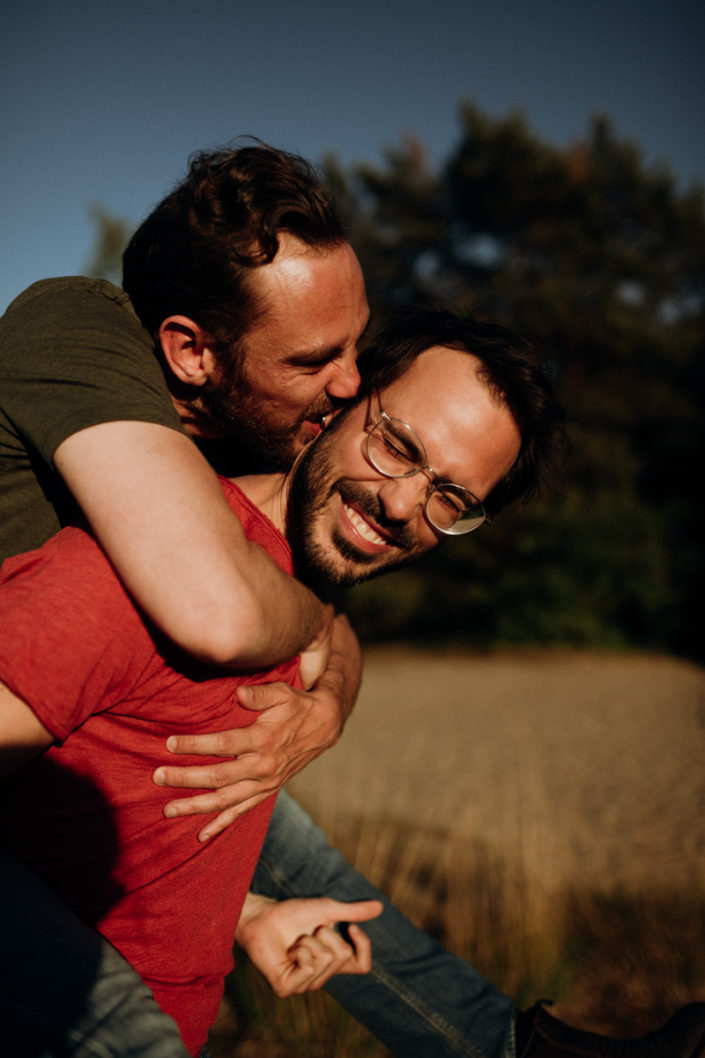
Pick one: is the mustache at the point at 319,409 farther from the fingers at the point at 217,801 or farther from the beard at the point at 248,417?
the fingers at the point at 217,801

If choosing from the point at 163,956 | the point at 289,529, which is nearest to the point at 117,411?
the point at 289,529

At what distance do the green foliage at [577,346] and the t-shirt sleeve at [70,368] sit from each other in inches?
583

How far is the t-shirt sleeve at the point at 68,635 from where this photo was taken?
1291mm

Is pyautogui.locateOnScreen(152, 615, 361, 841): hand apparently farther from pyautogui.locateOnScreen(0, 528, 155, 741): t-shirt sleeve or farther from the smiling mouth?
the smiling mouth

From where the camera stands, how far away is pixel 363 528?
2.34 metres

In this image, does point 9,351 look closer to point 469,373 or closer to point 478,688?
point 469,373

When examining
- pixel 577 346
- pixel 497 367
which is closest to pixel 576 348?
pixel 577 346

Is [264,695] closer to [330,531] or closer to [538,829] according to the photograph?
[330,531]

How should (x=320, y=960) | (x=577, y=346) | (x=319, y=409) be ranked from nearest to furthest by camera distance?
(x=320, y=960) < (x=319, y=409) < (x=577, y=346)

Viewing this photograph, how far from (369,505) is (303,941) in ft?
4.09

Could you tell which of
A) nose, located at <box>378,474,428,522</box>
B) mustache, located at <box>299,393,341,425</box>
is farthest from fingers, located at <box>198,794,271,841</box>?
mustache, located at <box>299,393,341,425</box>

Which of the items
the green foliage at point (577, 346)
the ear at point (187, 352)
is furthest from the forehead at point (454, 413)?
the green foliage at point (577, 346)

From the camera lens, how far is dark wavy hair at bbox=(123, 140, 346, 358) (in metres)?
2.18

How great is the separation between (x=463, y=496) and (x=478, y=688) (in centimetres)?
1186
